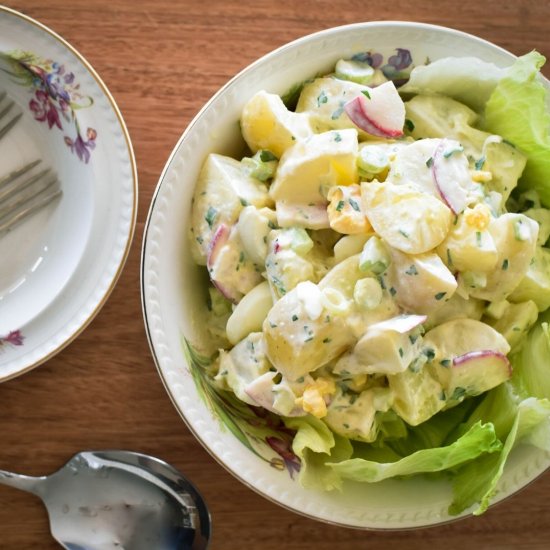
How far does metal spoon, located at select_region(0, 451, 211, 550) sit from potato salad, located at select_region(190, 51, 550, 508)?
270 millimetres

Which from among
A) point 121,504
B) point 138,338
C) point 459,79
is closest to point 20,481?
point 121,504

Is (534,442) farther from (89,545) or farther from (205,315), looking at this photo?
(89,545)

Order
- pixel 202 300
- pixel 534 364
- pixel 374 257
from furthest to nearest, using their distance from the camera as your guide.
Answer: pixel 202 300
pixel 534 364
pixel 374 257

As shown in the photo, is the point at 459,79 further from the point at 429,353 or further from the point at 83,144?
the point at 83,144

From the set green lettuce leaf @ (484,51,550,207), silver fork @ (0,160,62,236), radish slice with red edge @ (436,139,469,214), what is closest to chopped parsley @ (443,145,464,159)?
radish slice with red edge @ (436,139,469,214)

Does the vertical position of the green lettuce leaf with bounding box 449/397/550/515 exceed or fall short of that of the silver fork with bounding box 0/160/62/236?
it falls short

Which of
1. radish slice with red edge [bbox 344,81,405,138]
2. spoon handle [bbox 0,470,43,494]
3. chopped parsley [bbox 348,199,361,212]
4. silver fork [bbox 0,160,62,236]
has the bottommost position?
spoon handle [bbox 0,470,43,494]

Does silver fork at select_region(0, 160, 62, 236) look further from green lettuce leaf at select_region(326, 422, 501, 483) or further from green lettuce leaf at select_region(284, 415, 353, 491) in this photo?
green lettuce leaf at select_region(326, 422, 501, 483)

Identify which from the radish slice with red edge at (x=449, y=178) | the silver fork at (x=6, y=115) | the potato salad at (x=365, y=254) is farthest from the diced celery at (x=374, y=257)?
the silver fork at (x=6, y=115)

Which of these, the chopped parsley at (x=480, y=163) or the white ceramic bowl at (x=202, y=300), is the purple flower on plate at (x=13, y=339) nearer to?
the white ceramic bowl at (x=202, y=300)

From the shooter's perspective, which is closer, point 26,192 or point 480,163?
point 480,163

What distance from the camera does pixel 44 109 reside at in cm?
135

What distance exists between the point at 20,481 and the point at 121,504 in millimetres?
185

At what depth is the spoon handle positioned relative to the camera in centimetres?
134
